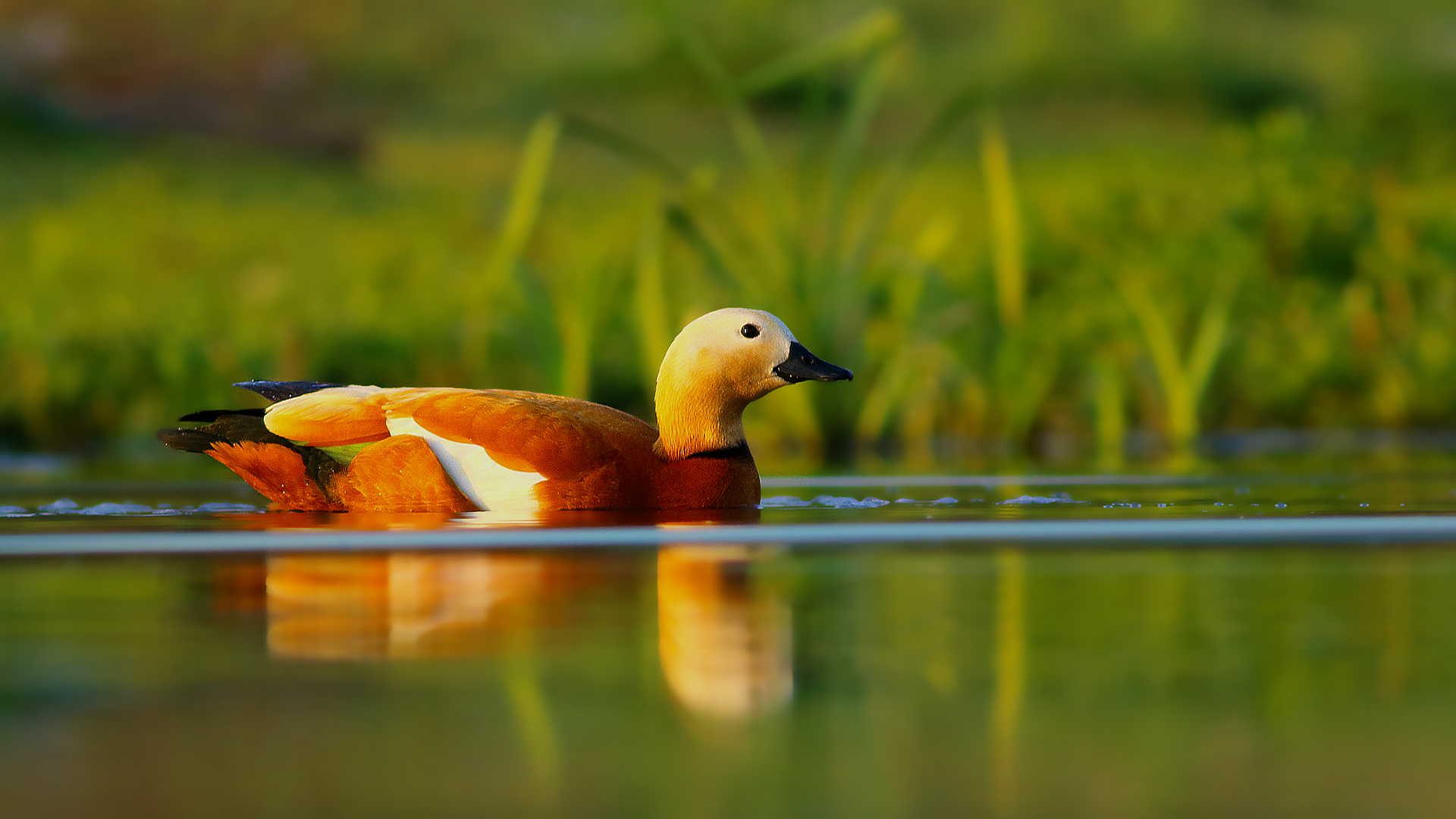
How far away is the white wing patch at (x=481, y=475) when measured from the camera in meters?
5.34

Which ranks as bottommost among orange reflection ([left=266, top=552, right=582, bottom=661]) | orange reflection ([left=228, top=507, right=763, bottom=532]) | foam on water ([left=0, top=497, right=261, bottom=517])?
orange reflection ([left=266, top=552, right=582, bottom=661])

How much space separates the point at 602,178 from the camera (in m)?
25.0

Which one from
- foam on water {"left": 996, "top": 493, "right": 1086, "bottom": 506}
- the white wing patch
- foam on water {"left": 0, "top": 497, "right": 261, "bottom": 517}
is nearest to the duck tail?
foam on water {"left": 0, "top": 497, "right": 261, "bottom": 517}

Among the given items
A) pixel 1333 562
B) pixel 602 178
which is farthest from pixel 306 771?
pixel 602 178

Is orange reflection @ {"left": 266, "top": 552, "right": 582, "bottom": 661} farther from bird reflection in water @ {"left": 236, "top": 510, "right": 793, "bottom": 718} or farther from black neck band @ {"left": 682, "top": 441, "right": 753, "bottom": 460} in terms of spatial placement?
black neck band @ {"left": 682, "top": 441, "right": 753, "bottom": 460}

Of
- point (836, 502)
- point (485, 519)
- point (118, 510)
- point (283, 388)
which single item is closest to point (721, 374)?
point (836, 502)

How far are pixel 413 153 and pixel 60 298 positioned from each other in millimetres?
11955

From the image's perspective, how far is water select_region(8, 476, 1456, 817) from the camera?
5.88 feet

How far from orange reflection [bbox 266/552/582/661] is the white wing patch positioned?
129 centimetres

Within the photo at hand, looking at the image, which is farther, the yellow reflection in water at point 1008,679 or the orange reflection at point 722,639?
the orange reflection at point 722,639

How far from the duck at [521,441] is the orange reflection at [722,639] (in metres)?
1.49

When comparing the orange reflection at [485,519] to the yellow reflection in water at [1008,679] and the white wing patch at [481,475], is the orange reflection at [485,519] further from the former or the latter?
the yellow reflection in water at [1008,679]

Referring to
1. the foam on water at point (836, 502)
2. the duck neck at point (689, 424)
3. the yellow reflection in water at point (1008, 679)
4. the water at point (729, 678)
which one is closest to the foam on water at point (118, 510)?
the water at point (729, 678)

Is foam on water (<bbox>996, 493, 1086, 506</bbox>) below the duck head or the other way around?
below
